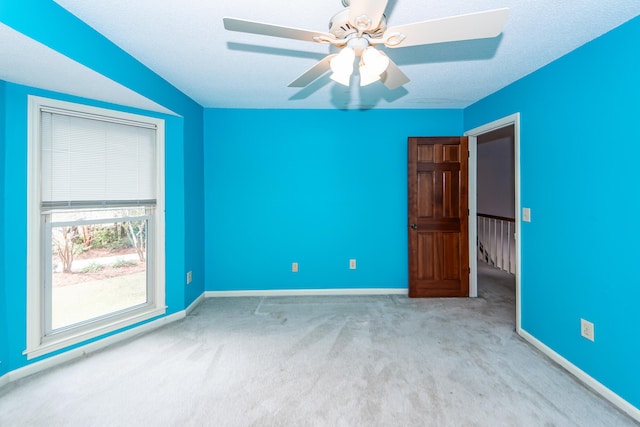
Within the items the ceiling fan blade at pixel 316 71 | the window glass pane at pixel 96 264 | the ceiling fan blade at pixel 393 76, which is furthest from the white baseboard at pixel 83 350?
the ceiling fan blade at pixel 393 76

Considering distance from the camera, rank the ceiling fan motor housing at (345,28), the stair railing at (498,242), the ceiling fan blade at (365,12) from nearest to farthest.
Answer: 1. the ceiling fan blade at (365,12)
2. the ceiling fan motor housing at (345,28)
3. the stair railing at (498,242)

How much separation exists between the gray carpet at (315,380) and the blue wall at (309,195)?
0.80 m

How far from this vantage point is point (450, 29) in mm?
1219

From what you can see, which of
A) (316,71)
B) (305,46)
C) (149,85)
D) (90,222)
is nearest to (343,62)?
(316,71)

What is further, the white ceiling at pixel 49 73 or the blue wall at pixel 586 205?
the blue wall at pixel 586 205

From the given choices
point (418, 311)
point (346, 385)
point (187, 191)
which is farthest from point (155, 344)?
point (418, 311)

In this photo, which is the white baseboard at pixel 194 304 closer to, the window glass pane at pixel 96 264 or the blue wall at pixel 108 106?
the blue wall at pixel 108 106

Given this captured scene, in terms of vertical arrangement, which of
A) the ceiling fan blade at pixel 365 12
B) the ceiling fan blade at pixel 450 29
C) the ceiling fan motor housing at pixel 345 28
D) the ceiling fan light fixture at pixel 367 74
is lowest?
the ceiling fan light fixture at pixel 367 74

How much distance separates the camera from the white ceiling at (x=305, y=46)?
1.63 metres

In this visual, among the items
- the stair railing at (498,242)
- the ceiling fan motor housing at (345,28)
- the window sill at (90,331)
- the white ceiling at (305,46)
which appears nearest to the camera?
the ceiling fan motor housing at (345,28)

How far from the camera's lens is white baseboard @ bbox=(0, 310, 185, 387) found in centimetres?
201

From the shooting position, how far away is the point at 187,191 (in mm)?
3072

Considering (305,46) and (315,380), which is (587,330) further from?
(305,46)

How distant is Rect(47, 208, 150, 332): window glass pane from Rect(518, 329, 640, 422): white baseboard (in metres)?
3.66
